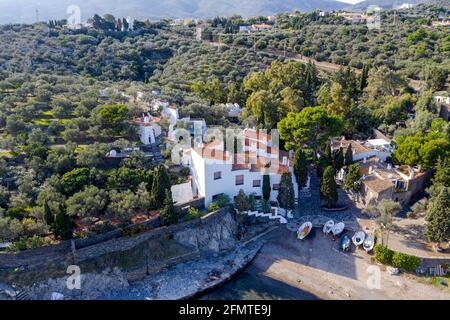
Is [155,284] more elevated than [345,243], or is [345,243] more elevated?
[345,243]

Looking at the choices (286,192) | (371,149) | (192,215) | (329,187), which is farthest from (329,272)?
(371,149)

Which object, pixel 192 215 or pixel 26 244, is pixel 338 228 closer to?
pixel 192 215

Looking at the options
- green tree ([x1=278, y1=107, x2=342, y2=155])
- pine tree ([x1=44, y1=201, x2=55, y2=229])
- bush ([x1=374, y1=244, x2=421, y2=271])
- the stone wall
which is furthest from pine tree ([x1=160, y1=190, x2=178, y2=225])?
green tree ([x1=278, y1=107, x2=342, y2=155])

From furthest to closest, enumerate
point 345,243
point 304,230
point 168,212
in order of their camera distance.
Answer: point 304,230 → point 345,243 → point 168,212

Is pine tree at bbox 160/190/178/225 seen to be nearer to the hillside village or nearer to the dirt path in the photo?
the hillside village

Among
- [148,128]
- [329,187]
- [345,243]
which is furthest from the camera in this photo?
[148,128]

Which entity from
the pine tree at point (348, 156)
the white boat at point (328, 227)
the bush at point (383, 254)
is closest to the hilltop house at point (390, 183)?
the pine tree at point (348, 156)

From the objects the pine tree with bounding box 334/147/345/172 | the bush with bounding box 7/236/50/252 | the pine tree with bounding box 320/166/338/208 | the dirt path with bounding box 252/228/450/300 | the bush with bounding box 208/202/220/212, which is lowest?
the dirt path with bounding box 252/228/450/300

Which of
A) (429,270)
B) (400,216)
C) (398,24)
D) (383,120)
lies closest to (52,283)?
(429,270)
